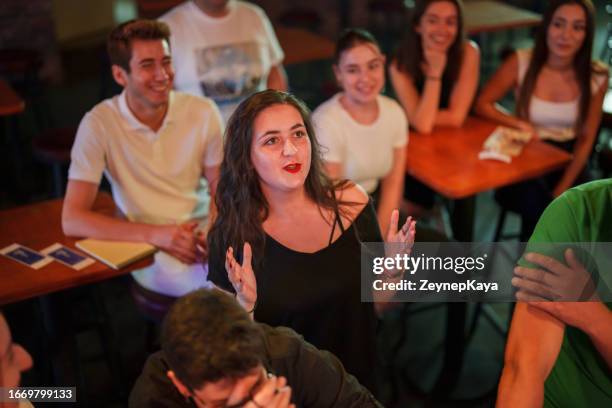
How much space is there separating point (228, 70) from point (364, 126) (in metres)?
0.80

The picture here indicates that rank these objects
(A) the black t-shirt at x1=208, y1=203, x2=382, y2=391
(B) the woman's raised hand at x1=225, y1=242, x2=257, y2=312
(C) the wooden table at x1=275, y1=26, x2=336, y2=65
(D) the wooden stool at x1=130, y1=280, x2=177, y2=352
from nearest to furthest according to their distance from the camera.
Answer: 1. (B) the woman's raised hand at x1=225, y1=242, x2=257, y2=312
2. (A) the black t-shirt at x1=208, y1=203, x2=382, y2=391
3. (D) the wooden stool at x1=130, y1=280, x2=177, y2=352
4. (C) the wooden table at x1=275, y1=26, x2=336, y2=65

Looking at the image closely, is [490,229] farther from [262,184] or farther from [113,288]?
[262,184]

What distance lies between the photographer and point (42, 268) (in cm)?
221

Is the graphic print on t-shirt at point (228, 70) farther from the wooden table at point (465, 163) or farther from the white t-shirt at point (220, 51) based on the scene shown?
the wooden table at point (465, 163)

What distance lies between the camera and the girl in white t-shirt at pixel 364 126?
2756mm

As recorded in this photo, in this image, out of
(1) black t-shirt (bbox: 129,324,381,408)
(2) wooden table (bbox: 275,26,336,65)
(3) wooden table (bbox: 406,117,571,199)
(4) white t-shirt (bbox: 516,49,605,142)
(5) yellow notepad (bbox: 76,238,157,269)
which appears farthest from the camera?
(2) wooden table (bbox: 275,26,336,65)

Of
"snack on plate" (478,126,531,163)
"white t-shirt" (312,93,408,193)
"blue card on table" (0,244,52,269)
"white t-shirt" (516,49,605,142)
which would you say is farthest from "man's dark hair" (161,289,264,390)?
"white t-shirt" (516,49,605,142)

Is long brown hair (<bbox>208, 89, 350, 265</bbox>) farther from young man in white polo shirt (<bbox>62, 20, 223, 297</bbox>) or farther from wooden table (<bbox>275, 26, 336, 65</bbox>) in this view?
wooden table (<bbox>275, 26, 336, 65</bbox>)

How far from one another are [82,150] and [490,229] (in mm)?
2572

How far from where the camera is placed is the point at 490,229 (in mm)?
4152

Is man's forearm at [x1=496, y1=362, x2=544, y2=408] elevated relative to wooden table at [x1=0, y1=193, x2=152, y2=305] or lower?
lower

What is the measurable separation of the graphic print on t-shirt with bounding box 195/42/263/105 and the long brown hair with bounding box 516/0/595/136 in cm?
127

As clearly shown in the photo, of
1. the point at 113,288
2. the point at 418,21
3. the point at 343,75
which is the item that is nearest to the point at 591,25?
the point at 418,21

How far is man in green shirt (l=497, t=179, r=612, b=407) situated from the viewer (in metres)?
1.63
